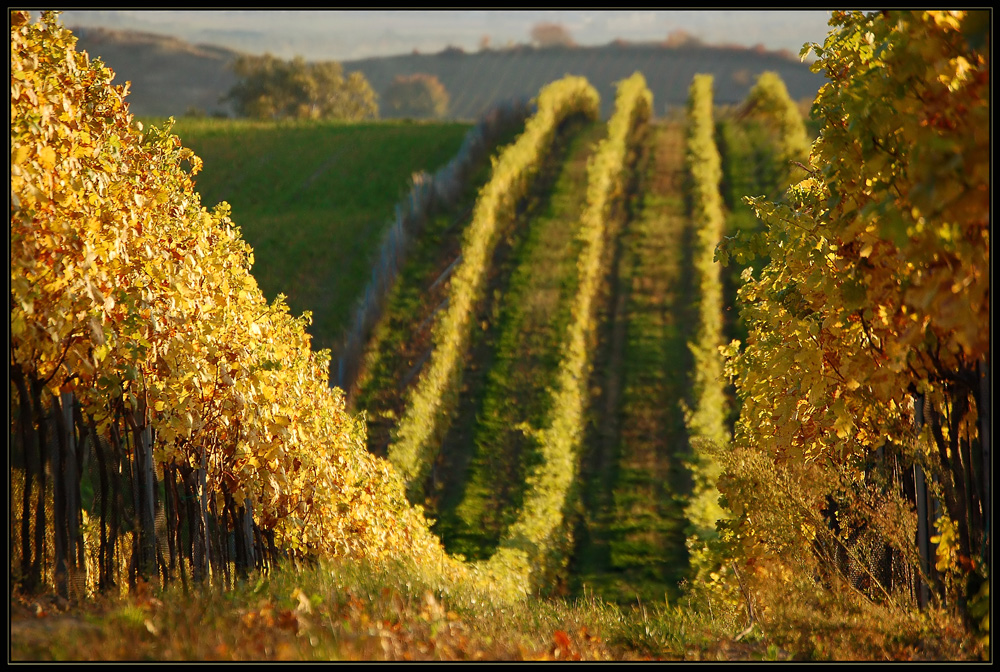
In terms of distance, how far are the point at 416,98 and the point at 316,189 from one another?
282ft

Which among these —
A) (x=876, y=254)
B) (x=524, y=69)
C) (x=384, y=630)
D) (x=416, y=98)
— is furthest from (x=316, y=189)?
(x=524, y=69)

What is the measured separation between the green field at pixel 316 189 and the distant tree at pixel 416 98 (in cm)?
7136

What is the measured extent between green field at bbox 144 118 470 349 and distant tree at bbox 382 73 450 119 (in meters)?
71.4

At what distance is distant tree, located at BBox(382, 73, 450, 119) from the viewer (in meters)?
112

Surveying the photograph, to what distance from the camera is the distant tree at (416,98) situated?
367ft

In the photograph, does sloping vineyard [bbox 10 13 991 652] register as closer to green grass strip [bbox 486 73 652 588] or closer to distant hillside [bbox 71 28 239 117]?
green grass strip [bbox 486 73 652 588]

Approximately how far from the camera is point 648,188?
32.1 metres

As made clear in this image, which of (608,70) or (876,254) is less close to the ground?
(608,70)

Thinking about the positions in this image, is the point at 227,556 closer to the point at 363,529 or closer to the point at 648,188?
the point at 363,529

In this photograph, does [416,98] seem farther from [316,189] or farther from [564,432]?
[564,432]

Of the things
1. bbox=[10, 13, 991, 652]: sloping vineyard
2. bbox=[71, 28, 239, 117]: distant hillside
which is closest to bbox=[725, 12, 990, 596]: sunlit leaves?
bbox=[10, 13, 991, 652]: sloping vineyard

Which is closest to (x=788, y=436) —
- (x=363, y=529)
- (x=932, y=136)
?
(x=932, y=136)

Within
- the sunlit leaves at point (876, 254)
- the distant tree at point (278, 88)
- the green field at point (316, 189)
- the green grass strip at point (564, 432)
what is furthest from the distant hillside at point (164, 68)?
the sunlit leaves at point (876, 254)

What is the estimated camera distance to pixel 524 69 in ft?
364
